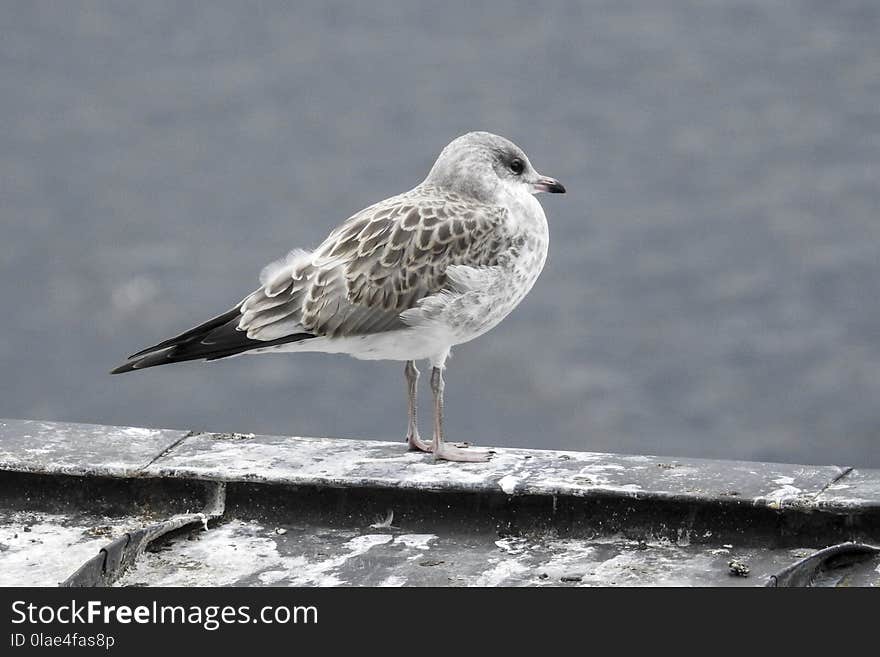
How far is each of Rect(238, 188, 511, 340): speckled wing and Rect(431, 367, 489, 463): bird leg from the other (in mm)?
415

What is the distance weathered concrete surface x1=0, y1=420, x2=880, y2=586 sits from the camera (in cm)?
610

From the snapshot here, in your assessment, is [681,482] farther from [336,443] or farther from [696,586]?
[336,443]

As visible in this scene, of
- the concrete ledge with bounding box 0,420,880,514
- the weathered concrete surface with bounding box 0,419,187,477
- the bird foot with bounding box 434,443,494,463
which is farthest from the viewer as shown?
the bird foot with bounding box 434,443,494,463

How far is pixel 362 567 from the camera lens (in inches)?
242

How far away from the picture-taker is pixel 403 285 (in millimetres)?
6961

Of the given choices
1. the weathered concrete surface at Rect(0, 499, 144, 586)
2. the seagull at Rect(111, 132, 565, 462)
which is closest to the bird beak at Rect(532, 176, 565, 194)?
the seagull at Rect(111, 132, 565, 462)

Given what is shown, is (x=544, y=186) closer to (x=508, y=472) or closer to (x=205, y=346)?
(x=508, y=472)

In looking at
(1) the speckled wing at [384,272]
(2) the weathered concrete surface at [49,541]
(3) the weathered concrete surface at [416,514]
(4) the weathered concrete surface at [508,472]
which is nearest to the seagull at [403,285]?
(1) the speckled wing at [384,272]

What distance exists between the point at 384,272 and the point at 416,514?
1.04 m

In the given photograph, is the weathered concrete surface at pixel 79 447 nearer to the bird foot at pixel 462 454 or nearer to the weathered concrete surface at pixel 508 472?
the weathered concrete surface at pixel 508 472

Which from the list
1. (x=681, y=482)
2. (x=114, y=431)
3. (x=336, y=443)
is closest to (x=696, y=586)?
(x=681, y=482)

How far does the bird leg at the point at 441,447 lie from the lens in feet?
22.9

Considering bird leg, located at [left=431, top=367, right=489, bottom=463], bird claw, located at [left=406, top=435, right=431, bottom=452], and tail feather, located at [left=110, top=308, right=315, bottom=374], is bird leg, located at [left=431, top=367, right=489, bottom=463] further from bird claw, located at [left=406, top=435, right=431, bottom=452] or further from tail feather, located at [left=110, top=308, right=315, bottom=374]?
tail feather, located at [left=110, top=308, right=315, bottom=374]

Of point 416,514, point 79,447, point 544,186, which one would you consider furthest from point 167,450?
point 544,186
